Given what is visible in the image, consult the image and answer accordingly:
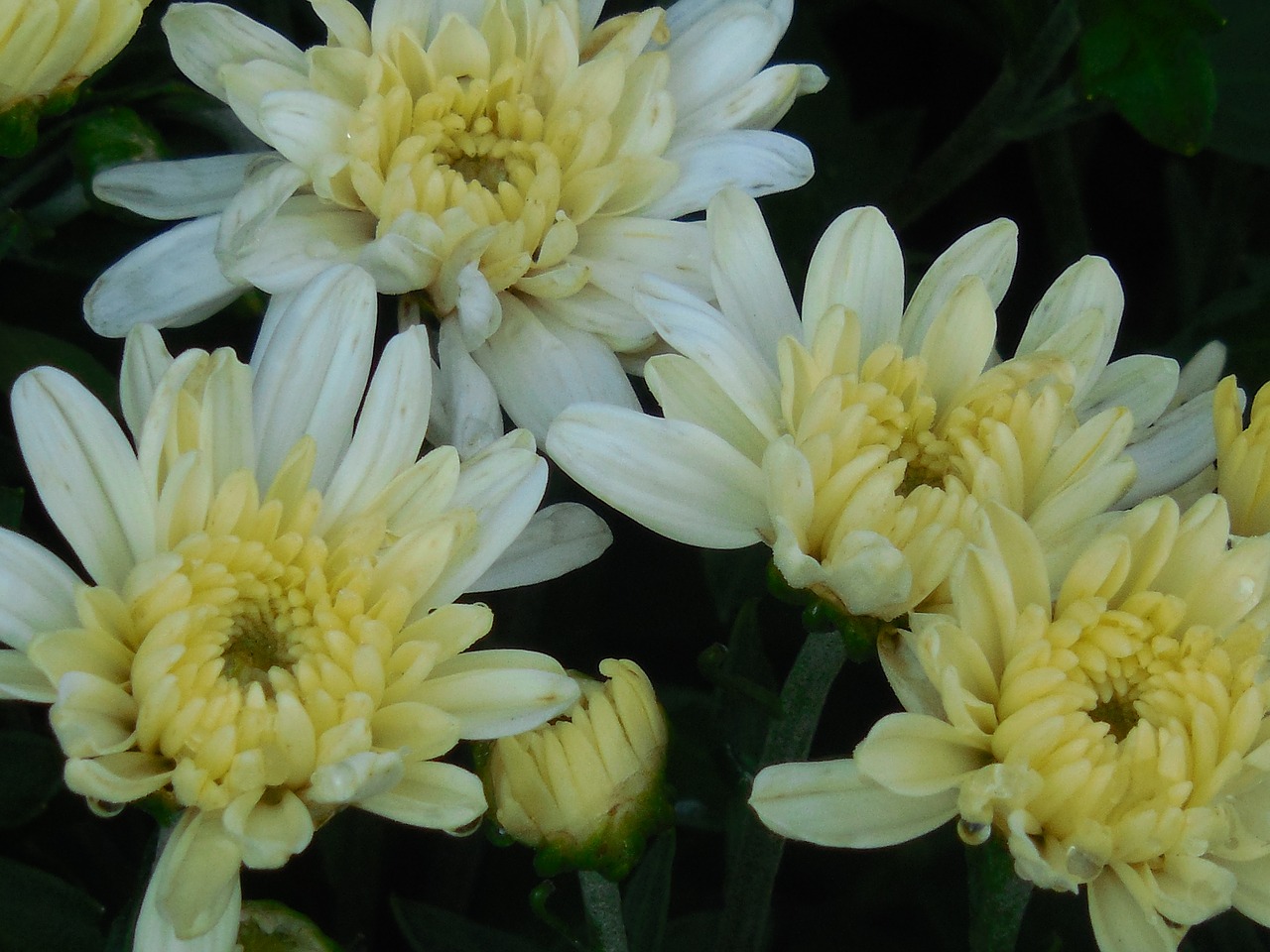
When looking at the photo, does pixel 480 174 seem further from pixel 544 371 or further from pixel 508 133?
pixel 544 371

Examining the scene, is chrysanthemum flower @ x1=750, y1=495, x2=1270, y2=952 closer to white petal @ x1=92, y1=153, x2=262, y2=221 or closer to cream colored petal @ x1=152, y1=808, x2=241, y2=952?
cream colored petal @ x1=152, y1=808, x2=241, y2=952

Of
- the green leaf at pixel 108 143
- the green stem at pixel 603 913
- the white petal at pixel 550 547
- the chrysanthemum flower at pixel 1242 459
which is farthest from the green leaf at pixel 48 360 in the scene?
the chrysanthemum flower at pixel 1242 459

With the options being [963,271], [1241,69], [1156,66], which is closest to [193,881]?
[963,271]

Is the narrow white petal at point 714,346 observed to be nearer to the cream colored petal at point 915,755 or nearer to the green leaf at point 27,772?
the cream colored petal at point 915,755

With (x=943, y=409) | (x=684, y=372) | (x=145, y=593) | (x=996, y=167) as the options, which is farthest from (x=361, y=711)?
(x=996, y=167)

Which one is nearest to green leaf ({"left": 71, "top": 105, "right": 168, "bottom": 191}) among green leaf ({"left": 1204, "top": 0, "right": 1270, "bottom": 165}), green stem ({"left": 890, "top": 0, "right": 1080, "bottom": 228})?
green stem ({"left": 890, "top": 0, "right": 1080, "bottom": 228})
